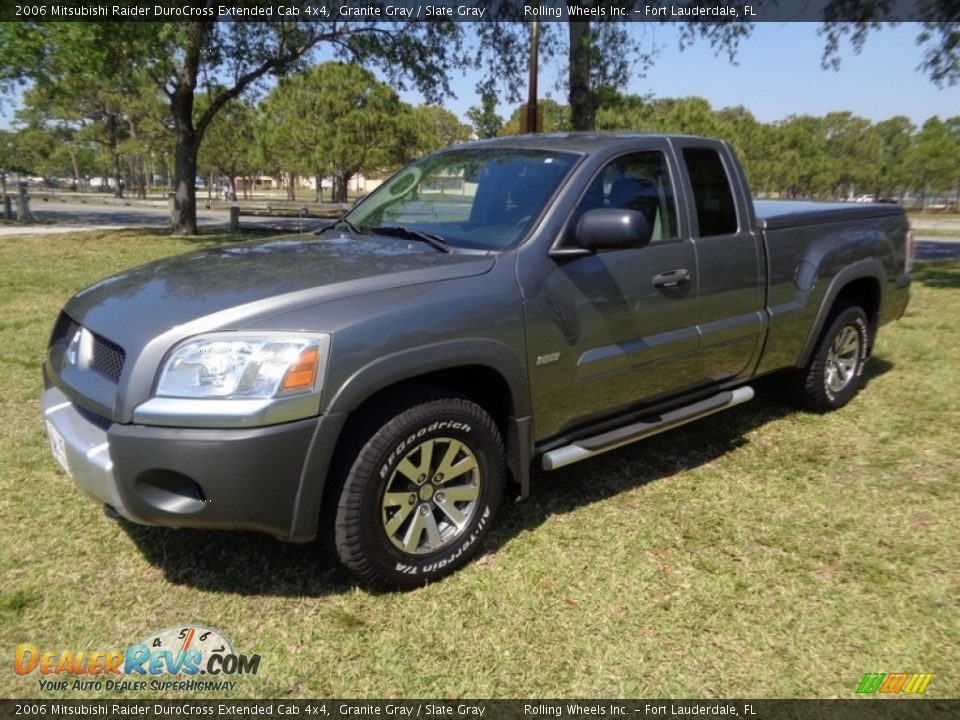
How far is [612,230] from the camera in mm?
3016

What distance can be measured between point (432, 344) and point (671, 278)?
4.84 feet

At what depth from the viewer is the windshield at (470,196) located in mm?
3283

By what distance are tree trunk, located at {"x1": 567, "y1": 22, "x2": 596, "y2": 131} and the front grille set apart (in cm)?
1121

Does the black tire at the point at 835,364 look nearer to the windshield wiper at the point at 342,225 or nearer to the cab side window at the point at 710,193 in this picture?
the cab side window at the point at 710,193

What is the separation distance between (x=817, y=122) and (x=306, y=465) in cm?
6217

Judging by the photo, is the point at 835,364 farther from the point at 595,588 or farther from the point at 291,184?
the point at 291,184

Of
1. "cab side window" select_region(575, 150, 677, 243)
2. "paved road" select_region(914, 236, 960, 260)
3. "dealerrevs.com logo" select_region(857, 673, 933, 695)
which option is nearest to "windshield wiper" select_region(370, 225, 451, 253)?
"cab side window" select_region(575, 150, 677, 243)

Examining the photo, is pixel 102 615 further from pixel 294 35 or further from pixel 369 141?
pixel 369 141

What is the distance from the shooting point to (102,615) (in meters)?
2.68

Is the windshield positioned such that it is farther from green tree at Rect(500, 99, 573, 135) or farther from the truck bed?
green tree at Rect(500, 99, 573, 135)

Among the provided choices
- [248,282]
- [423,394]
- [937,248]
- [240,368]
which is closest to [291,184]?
[937,248]

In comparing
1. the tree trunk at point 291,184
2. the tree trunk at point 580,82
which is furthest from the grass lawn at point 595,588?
the tree trunk at point 291,184

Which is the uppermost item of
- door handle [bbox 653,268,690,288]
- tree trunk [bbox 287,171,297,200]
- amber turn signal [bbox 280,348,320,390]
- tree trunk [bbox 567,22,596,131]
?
tree trunk [bbox 287,171,297,200]

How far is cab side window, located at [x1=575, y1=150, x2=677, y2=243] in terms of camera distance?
137 inches
